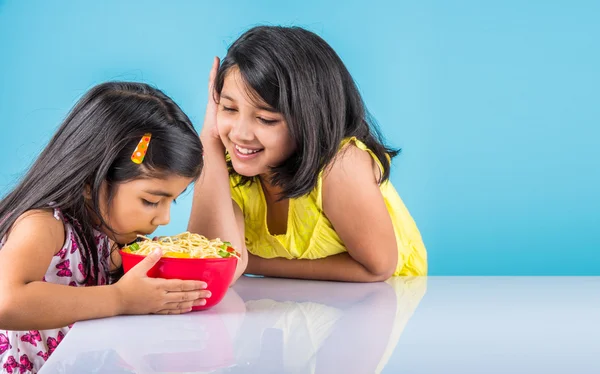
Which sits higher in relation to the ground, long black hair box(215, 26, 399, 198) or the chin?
long black hair box(215, 26, 399, 198)

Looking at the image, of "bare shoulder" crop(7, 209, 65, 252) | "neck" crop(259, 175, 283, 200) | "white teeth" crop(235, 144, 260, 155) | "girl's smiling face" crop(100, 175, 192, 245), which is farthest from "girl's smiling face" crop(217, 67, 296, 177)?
"bare shoulder" crop(7, 209, 65, 252)

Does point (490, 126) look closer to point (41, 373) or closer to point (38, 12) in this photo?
point (38, 12)

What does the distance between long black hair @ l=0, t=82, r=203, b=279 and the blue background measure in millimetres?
2035

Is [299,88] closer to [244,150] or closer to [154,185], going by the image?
[244,150]

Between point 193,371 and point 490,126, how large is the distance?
2916mm

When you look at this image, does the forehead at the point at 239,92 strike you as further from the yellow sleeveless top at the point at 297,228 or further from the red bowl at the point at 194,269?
the red bowl at the point at 194,269

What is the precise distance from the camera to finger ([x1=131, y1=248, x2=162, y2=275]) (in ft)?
3.84

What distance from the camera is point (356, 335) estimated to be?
41.5 inches

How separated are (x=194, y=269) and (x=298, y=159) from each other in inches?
19.6

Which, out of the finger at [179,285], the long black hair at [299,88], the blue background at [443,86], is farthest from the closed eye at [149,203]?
the blue background at [443,86]

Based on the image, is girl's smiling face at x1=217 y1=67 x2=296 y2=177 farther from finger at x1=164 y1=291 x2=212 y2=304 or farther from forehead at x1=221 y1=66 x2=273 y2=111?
finger at x1=164 y1=291 x2=212 y2=304

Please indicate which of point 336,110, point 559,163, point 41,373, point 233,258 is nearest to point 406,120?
point 559,163

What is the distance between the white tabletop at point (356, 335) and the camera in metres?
0.88

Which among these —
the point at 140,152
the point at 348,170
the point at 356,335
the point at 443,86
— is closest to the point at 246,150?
the point at 348,170
